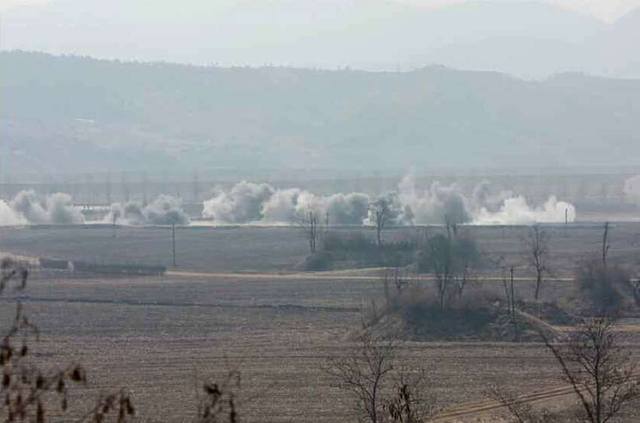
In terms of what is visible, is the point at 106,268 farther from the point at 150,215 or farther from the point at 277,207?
the point at 277,207

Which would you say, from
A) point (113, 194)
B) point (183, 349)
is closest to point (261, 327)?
point (183, 349)

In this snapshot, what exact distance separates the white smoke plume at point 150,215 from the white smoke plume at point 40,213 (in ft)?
12.1

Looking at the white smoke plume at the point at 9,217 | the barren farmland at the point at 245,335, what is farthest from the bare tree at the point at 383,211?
the white smoke plume at the point at 9,217

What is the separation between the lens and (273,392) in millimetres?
35656

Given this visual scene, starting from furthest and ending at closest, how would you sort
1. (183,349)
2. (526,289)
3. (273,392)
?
(526,289) → (183,349) → (273,392)

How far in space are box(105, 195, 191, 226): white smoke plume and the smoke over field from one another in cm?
464

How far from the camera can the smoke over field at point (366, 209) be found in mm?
119375

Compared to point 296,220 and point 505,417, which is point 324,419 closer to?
point 505,417

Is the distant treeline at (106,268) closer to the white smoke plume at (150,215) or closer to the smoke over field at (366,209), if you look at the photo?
the smoke over field at (366,209)

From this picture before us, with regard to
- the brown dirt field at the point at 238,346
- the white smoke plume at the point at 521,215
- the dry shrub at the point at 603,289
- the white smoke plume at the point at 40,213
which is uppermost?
the white smoke plume at the point at 40,213

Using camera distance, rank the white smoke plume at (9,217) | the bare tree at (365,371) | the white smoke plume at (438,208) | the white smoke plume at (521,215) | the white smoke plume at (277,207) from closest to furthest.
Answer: the bare tree at (365,371)
the white smoke plume at (438,208)
the white smoke plume at (277,207)
the white smoke plume at (521,215)
the white smoke plume at (9,217)

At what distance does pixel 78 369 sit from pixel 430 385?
93.3 feet

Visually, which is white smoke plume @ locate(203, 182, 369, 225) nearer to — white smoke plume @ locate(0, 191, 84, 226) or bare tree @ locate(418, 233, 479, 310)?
white smoke plume @ locate(0, 191, 84, 226)

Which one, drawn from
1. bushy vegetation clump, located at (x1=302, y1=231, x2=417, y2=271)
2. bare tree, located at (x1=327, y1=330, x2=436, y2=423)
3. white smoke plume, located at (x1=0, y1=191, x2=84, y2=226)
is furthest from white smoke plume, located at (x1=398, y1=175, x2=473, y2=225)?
bare tree, located at (x1=327, y1=330, x2=436, y2=423)
